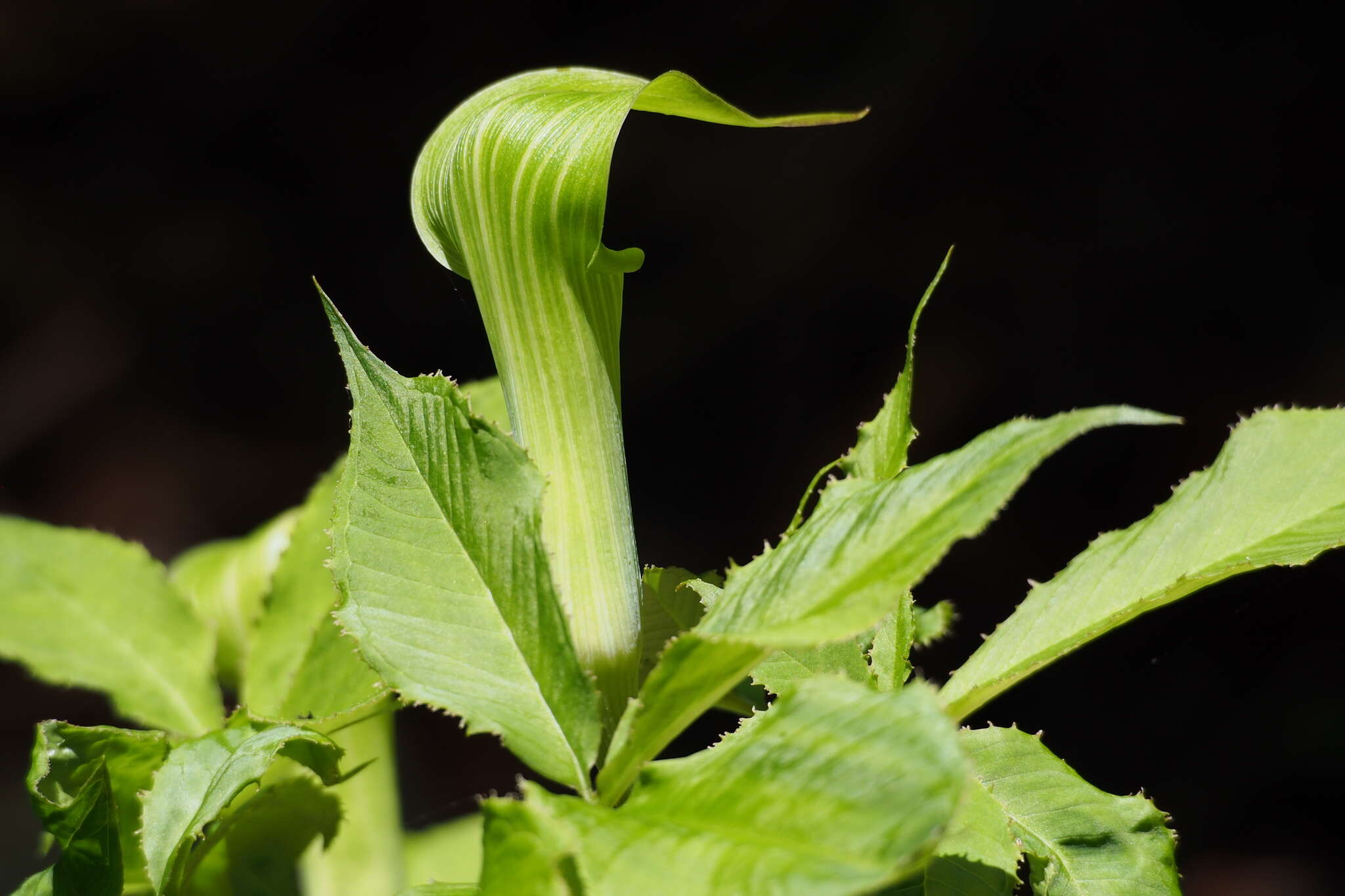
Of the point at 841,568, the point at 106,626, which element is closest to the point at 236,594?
the point at 106,626

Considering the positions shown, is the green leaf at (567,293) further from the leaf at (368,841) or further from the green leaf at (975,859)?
the leaf at (368,841)

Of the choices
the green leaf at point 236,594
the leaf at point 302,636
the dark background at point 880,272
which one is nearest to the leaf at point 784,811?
the leaf at point 302,636

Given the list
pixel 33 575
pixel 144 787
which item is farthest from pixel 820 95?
pixel 144 787

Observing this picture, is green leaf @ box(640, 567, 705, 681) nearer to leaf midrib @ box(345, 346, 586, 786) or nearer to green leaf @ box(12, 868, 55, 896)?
leaf midrib @ box(345, 346, 586, 786)

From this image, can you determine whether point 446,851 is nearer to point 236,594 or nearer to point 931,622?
point 236,594

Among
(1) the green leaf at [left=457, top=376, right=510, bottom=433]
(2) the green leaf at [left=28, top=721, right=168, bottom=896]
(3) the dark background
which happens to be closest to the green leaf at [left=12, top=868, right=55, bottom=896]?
(2) the green leaf at [left=28, top=721, right=168, bottom=896]

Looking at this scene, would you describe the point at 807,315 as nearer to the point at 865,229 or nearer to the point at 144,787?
the point at 865,229
